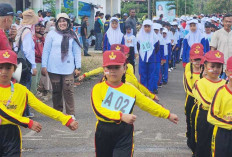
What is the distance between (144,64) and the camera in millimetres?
12844

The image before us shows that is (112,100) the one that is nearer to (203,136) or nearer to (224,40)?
(203,136)

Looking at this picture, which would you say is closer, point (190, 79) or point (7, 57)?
point (7, 57)

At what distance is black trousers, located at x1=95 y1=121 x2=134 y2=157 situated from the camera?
16.1 feet

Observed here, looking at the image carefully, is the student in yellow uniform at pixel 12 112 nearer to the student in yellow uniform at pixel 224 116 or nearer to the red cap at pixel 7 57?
the red cap at pixel 7 57

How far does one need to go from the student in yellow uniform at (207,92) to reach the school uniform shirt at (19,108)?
5.68 feet

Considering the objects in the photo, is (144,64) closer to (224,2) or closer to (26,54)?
(26,54)

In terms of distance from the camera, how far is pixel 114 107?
4.97 meters

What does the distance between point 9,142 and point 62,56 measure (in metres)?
4.16

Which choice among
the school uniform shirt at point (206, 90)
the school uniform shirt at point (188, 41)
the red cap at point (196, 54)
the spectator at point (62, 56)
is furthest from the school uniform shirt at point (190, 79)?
the school uniform shirt at point (188, 41)

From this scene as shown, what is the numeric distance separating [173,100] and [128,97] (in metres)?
7.08

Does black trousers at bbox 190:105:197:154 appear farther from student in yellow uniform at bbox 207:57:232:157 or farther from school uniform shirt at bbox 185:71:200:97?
student in yellow uniform at bbox 207:57:232:157

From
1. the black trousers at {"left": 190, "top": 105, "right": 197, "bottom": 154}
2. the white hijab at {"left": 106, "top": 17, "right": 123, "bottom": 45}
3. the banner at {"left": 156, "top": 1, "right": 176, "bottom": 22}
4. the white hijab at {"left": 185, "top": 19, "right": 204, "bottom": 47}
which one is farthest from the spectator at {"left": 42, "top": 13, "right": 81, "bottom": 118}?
the banner at {"left": 156, "top": 1, "right": 176, "bottom": 22}

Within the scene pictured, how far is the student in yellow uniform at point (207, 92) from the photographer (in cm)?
575

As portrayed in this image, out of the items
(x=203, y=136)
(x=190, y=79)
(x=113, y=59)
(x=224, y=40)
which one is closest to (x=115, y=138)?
(x=113, y=59)
